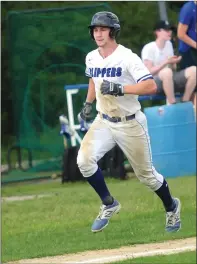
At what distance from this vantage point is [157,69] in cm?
1416

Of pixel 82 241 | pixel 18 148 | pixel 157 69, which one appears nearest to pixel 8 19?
pixel 18 148

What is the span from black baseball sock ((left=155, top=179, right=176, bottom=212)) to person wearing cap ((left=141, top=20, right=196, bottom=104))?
4.71 meters

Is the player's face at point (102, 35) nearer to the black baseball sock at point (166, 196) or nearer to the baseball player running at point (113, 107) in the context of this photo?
the baseball player running at point (113, 107)

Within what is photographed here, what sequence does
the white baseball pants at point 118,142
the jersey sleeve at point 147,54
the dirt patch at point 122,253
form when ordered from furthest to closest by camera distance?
the jersey sleeve at point 147,54 < the white baseball pants at point 118,142 < the dirt patch at point 122,253

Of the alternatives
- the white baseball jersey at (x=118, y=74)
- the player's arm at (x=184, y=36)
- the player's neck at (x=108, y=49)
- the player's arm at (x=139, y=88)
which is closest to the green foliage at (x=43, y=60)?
the player's arm at (x=184, y=36)

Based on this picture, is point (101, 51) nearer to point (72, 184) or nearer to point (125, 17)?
point (72, 184)

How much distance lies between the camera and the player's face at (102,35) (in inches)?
341

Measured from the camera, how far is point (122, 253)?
9.20 m

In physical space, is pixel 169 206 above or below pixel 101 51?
below

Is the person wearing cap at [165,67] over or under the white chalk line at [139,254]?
over

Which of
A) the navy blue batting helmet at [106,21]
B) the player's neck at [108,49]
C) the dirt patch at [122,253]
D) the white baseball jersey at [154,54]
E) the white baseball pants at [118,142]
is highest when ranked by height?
the navy blue batting helmet at [106,21]

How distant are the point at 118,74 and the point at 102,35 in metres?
0.38

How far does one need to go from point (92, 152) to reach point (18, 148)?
277 inches

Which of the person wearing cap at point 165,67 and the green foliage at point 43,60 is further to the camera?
the green foliage at point 43,60
